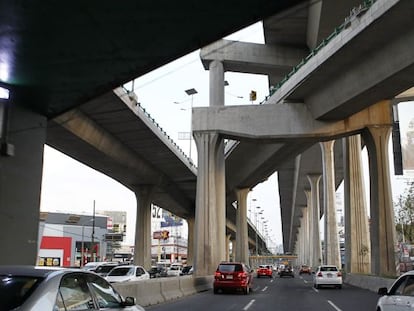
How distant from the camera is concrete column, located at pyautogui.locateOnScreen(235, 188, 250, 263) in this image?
231 feet

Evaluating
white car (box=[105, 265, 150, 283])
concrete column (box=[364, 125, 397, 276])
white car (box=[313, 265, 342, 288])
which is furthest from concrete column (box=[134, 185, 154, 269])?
white car (box=[105, 265, 150, 283])

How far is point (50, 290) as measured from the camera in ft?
17.7

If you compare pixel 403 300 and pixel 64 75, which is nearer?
pixel 403 300

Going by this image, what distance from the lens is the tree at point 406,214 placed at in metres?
53.6

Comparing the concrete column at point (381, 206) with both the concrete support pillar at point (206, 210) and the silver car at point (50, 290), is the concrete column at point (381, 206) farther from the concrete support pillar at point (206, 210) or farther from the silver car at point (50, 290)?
the silver car at point (50, 290)

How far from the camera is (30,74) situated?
16.8 metres

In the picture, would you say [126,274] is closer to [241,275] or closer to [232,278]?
[232,278]

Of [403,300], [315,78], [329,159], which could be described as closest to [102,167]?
[315,78]

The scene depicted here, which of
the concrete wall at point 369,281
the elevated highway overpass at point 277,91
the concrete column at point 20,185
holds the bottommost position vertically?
A: the concrete wall at point 369,281

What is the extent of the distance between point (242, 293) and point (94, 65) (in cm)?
1571

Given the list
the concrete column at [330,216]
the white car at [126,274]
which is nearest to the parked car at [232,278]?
the white car at [126,274]

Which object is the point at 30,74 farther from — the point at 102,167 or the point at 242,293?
the point at 102,167

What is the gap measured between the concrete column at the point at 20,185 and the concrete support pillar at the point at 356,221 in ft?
105

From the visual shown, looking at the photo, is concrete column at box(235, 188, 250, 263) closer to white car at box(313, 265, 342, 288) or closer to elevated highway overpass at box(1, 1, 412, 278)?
elevated highway overpass at box(1, 1, 412, 278)
